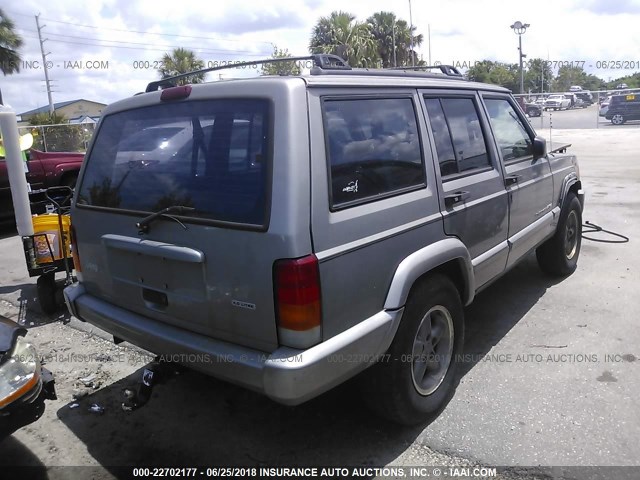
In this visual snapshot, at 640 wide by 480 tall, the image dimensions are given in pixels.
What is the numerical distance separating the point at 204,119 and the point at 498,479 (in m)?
2.29

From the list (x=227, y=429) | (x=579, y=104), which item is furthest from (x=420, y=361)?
(x=579, y=104)

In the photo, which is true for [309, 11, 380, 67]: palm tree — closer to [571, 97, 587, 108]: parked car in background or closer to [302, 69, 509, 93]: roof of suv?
[571, 97, 587, 108]: parked car in background

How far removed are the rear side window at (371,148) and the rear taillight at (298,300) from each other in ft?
1.21

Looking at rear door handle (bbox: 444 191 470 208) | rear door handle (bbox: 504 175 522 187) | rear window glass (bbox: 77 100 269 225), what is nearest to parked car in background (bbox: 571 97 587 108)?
rear door handle (bbox: 504 175 522 187)

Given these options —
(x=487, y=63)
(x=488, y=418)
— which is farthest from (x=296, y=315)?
(x=487, y=63)

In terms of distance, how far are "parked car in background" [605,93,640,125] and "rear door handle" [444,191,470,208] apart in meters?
27.0

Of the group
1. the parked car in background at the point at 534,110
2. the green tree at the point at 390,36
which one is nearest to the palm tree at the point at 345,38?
the green tree at the point at 390,36

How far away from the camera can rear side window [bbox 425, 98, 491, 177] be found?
3.22 metres

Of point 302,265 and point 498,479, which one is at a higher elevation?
point 302,265

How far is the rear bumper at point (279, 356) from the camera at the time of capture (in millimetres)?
2251

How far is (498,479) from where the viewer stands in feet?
8.54

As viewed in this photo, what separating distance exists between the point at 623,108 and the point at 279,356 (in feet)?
94.0

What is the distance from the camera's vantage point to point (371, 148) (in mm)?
2715

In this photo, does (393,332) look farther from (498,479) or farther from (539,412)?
(539,412)
